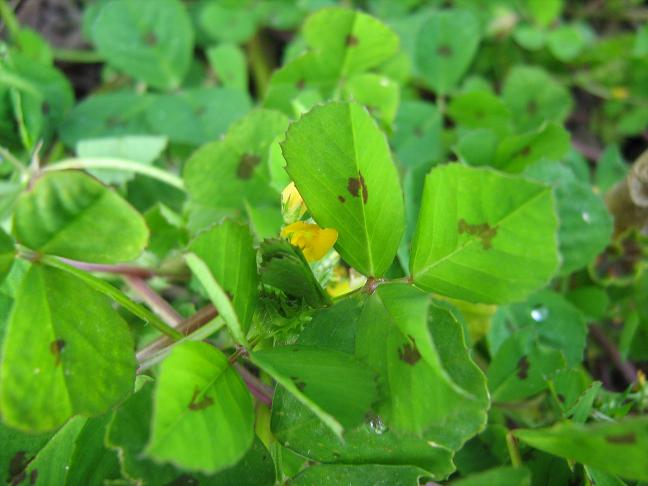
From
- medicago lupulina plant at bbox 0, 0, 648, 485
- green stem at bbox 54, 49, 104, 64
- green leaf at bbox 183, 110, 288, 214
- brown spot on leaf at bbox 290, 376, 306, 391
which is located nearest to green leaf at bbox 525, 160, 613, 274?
medicago lupulina plant at bbox 0, 0, 648, 485


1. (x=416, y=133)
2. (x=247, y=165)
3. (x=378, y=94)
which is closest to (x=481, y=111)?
(x=416, y=133)

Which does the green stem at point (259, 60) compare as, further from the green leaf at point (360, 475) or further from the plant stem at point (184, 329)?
the green leaf at point (360, 475)

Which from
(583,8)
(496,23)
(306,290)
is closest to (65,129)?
(306,290)

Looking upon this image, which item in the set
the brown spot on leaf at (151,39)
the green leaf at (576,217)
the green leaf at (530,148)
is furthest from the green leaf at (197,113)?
the green leaf at (576,217)

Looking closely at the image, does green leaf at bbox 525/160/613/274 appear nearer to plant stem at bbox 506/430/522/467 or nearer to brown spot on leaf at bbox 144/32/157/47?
plant stem at bbox 506/430/522/467

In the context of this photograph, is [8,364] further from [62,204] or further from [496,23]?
[496,23]
